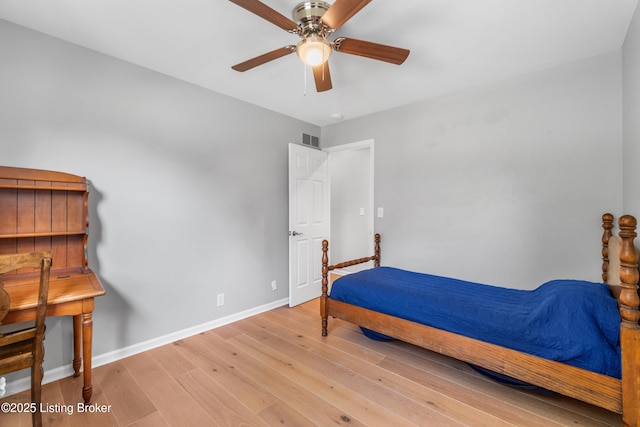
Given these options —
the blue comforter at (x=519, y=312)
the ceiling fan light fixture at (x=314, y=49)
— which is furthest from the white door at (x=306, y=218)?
the ceiling fan light fixture at (x=314, y=49)

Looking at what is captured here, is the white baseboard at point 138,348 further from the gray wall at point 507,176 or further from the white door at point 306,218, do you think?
the gray wall at point 507,176

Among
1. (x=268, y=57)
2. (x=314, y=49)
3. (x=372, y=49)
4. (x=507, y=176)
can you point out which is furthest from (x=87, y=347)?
(x=507, y=176)

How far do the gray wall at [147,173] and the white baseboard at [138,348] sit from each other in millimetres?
48

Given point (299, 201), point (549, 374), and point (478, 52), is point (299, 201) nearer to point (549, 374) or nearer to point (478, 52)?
point (478, 52)

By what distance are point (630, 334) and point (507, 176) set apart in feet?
5.55

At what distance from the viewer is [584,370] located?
5.12 feet

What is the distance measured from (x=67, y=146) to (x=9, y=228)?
2.23 ft

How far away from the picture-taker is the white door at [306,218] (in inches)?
142

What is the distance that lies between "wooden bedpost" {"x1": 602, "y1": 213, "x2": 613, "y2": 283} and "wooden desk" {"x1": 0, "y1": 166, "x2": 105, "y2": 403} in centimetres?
365

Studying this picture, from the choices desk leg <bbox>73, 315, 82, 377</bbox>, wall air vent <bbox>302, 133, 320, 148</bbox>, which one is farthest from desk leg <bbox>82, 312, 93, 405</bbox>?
wall air vent <bbox>302, 133, 320, 148</bbox>

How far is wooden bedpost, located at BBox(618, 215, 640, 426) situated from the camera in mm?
1373

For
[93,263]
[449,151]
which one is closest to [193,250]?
[93,263]

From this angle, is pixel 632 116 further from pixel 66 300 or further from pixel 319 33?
pixel 66 300

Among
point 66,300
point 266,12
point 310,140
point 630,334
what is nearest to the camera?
point 630,334
